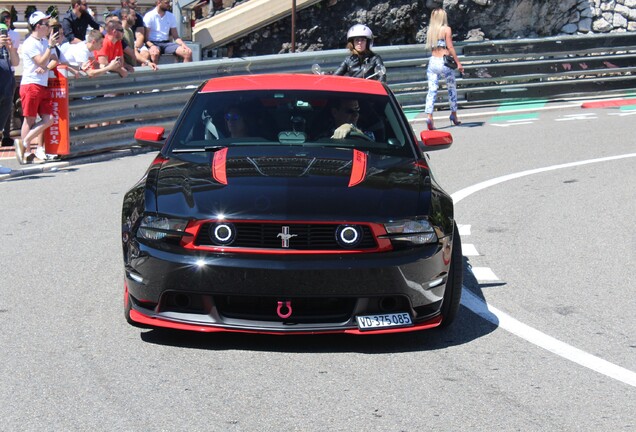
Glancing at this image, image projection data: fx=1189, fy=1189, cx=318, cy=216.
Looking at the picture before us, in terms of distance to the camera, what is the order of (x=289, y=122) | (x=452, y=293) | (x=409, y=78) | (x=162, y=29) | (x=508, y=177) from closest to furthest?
(x=452, y=293) → (x=289, y=122) → (x=508, y=177) → (x=162, y=29) → (x=409, y=78)

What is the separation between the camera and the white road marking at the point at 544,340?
5797 mm

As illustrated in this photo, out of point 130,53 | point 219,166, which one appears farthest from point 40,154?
point 219,166

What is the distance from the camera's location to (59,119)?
14.7 meters

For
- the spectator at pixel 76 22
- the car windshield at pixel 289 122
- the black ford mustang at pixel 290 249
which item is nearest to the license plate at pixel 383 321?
the black ford mustang at pixel 290 249

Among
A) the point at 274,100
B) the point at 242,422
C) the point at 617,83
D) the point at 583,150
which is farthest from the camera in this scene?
the point at 617,83

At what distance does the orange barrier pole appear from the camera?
14.6 m

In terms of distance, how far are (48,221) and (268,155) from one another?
13.3ft

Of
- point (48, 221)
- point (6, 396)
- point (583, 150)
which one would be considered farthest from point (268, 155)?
point (583, 150)

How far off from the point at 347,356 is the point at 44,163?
360 inches

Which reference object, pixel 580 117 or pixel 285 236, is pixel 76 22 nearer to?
pixel 580 117

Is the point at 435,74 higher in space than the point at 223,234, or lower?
lower

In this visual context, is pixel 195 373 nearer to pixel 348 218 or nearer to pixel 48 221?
pixel 348 218

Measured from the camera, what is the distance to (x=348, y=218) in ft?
19.5

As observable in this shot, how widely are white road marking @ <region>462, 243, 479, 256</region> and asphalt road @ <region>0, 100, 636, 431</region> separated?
0.03 meters
